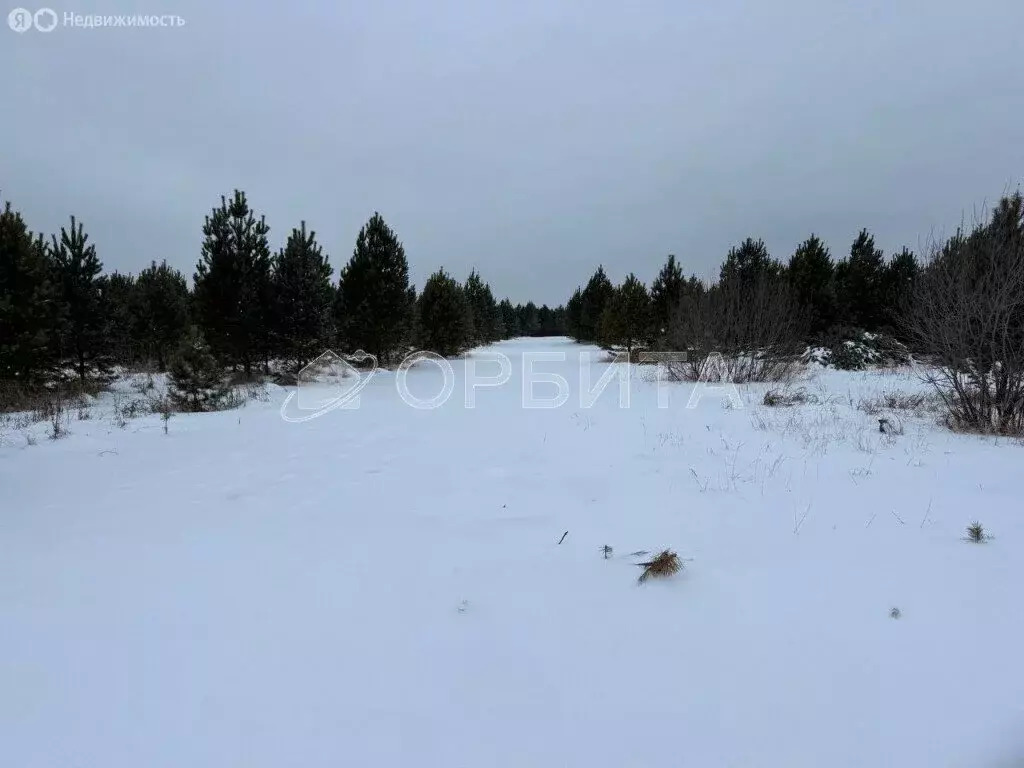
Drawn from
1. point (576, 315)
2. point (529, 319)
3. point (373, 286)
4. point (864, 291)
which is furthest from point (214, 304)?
point (529, 319)

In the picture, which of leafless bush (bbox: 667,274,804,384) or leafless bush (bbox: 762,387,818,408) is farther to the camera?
leafless bush (bbox: 667,274,804,384)

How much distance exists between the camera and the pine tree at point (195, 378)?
866cm

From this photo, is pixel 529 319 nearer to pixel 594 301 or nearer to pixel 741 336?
pixel 594 301

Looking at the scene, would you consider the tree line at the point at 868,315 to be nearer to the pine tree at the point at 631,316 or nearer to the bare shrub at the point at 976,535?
the pine tree at the point at 631,316

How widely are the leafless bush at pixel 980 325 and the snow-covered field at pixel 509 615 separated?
1852 millimetres

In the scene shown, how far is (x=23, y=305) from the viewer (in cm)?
1022

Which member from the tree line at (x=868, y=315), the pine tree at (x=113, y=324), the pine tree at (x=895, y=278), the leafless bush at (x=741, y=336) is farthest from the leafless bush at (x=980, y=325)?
the pine tree at (x=113, y=324)

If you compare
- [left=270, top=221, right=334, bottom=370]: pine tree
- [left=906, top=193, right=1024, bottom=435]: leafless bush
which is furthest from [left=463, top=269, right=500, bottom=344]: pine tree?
[left=906, top=193, right=1024, bottom=435]: leafless bush

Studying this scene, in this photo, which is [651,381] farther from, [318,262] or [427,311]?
[427,311]

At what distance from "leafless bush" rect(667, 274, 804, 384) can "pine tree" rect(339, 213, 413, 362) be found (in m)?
10.9

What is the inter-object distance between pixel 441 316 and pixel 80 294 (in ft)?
46.1

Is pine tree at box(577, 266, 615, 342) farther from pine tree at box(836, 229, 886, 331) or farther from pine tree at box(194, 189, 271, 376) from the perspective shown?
pine tree at box(194, 189, 271, 376)

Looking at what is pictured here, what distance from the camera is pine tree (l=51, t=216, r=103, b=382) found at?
11867 mm

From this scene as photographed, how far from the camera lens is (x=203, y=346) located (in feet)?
29.4
